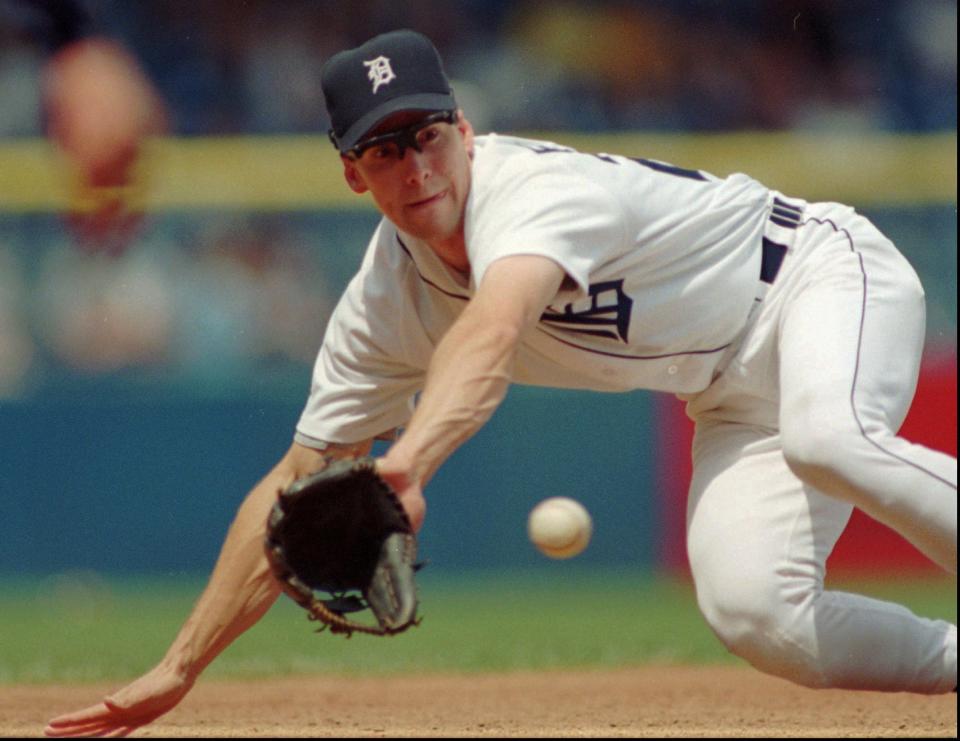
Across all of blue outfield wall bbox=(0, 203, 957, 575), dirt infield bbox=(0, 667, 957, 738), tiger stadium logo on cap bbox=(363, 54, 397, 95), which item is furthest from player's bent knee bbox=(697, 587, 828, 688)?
blue outfield wall bbox=(0, 203, 957, 575)

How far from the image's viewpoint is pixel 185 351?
8586 mm

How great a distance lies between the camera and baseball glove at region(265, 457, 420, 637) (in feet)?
8.95

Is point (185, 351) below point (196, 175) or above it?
below

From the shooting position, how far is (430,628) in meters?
7.00

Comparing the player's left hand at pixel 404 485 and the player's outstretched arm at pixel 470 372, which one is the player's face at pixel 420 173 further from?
the player's left hand at pixel 404 485

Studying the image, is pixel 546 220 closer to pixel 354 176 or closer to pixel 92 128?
pixel 354 176

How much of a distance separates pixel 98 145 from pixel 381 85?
5.96m

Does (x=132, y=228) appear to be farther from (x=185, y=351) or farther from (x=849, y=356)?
(x=849, y=356)

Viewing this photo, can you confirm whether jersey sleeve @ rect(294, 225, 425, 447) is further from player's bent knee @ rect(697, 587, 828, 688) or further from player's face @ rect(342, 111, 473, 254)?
player's bent knee @ rect(697, 587, 828, 688)

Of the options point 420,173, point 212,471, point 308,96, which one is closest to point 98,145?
point 308,96

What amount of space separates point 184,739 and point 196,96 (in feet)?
21.5

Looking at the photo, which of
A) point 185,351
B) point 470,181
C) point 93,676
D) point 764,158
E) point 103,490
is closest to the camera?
point 470,181

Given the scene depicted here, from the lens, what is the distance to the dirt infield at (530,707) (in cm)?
398

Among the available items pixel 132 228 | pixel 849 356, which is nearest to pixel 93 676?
pixel 849 356
